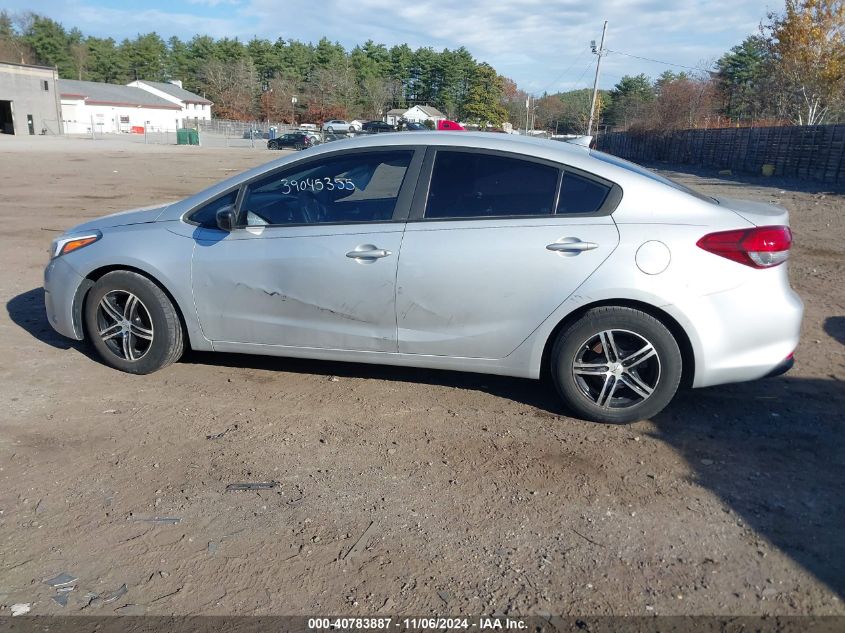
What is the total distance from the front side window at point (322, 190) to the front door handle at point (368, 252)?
12.3 inches

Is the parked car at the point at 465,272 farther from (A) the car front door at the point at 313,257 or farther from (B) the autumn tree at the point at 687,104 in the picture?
(B) the autumn tree at the point at 687,104

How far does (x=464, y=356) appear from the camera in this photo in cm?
438

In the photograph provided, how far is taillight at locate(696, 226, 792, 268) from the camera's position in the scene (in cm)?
397

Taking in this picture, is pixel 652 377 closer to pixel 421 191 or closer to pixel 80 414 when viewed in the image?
pixel 421 191

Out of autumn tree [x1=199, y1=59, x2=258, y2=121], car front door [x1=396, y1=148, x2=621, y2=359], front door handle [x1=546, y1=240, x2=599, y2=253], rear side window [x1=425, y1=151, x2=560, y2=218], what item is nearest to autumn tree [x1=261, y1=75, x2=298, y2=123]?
autumn tree [x1=199, y1=59, x2=258, y2=121]

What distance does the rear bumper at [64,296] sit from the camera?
16.2ft

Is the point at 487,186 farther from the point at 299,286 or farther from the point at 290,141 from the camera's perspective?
the point at 290,141

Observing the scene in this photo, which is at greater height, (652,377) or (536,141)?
(536,141)

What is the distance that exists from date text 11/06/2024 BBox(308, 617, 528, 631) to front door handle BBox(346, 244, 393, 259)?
2.28m

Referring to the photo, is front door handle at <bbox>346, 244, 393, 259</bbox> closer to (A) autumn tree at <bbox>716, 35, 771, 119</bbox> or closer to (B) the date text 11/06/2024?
(B) the date text 11/06/2024

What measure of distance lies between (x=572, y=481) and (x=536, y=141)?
2.28 metres

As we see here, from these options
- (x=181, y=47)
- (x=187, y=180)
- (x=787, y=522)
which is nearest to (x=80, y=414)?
(x=787, y=522)

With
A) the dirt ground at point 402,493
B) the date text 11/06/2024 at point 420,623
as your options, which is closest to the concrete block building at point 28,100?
the dirt ground at point 402,493

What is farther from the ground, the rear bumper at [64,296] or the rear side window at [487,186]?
the rear side window at [487,186]
